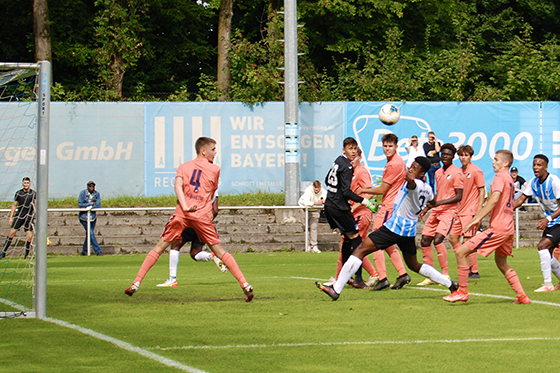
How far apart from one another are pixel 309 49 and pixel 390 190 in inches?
955

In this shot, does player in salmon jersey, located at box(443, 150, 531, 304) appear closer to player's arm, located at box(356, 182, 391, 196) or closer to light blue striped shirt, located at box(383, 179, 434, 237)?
light blue striped shirt, located at box(383, 179, 434, 237)

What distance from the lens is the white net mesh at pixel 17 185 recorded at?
1027cm

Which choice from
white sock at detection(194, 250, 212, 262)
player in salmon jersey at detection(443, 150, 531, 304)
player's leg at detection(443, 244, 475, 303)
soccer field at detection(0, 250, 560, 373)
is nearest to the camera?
soccer field at detection(0, 250, 560, 373)

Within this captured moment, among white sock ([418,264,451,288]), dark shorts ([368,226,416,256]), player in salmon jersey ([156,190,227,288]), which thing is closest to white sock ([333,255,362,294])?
dark shorts ([368,226,416,256])

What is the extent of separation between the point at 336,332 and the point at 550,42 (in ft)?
98.1

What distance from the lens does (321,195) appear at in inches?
863

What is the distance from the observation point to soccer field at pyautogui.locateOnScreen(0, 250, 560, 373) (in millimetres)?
6465

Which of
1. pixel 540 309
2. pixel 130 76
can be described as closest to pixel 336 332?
pixel 540 309

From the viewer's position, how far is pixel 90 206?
71.1 ft

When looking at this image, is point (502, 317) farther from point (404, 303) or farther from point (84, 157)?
point (84, 157)

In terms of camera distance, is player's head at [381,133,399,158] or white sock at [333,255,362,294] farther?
player's head at [381,133,399,158]

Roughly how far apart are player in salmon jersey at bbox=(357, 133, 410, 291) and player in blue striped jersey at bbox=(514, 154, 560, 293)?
1892 millimetres

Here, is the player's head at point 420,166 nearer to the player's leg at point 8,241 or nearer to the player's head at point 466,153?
the player's head at point 466,153

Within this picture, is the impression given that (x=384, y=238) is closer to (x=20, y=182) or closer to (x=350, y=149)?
(x=350, y=149)
